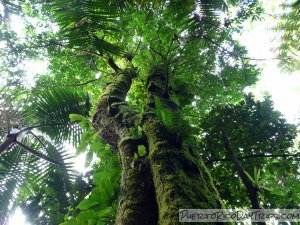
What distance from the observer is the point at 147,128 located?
278 centimetres

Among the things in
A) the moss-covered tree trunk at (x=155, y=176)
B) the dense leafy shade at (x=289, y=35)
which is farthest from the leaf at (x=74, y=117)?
the dense leafy shade at (x=289, y=35)

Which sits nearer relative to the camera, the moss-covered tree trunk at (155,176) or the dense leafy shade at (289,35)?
the moss-covered tree trunk at (155,176)

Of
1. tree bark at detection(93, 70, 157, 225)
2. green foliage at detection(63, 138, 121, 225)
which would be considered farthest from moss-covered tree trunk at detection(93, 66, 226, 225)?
green foliage at detection(63, 138, 121, 225)

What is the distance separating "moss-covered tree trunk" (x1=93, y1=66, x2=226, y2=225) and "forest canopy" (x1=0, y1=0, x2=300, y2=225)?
10 millimetres

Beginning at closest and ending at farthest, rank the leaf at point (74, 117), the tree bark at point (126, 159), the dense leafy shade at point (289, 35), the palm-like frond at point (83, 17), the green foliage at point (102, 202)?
the tree bark at point (126, 159) → the palm-like frond at point (83, 17) → the green foliage at point (102, 202) → the leaf at point (74, 117) → the dense leafy shade at point (289, 35)

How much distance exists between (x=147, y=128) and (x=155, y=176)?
2.49ft

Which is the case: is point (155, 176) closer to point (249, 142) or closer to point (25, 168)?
point (249, 142)

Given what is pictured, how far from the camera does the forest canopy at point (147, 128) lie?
2.29m

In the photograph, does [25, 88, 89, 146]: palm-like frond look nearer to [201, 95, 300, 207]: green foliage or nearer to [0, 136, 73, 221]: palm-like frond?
[0, 136, 73, 221]: palm-like frond

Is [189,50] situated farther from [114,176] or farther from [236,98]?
[114,176]

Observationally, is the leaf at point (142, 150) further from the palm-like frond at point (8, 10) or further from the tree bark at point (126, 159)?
the palm-like frond at point (8, 10)

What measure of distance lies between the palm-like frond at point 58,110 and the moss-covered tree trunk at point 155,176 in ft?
5.00

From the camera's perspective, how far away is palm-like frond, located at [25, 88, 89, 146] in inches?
172

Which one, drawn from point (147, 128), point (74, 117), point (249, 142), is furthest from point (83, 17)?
point (249, 142)
